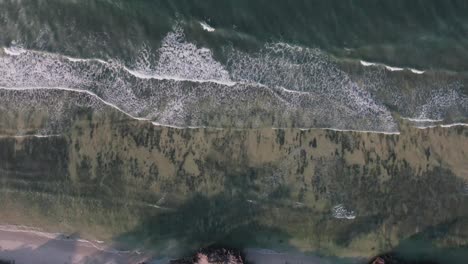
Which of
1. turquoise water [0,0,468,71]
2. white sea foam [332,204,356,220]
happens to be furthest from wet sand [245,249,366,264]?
turquoise water [0,0,468,71]

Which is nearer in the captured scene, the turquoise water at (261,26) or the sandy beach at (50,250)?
the sandy beach at (50,250)

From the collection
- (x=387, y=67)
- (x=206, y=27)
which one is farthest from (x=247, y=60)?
(x=387, y=67)

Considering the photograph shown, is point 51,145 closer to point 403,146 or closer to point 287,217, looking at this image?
point 287,217

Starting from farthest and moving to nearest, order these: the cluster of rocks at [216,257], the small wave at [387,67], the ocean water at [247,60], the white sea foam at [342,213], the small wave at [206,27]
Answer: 1. the small wave at [387,67]
2. the small wave at [206,27]
3. the white sea foam at [342,213]
4. the ocean water at [247,60]
5. the cluster of rocks at [216,257]

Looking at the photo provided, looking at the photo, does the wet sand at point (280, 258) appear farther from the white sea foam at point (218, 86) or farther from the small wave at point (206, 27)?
the small wave at point (206, 27)

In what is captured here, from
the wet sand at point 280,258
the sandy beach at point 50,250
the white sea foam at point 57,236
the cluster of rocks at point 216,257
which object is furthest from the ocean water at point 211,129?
the sandy beach at point 50,250

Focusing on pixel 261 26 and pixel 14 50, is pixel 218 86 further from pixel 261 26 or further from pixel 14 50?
pixel 14 50

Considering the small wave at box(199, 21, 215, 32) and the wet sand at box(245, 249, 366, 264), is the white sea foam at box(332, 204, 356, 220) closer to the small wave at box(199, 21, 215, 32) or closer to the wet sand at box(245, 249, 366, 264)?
the wet sand at box(245, 249, 366, 264)
